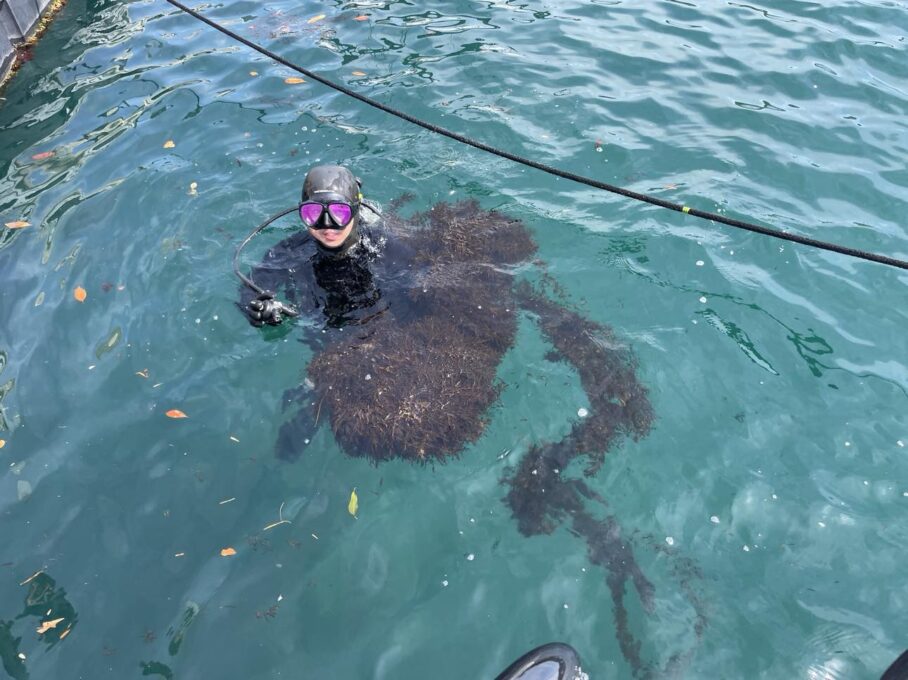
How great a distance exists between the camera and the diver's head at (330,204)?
5.13 m

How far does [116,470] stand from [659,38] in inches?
366

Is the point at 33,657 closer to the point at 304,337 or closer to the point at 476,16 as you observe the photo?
the point at 304,337

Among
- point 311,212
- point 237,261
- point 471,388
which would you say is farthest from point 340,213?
point 471,388

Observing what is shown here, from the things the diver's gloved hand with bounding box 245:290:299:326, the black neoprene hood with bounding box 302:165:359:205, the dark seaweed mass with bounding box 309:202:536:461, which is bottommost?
the dark seaweed mass with bounding box 309:202:536:461

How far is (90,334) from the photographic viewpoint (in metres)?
5.83

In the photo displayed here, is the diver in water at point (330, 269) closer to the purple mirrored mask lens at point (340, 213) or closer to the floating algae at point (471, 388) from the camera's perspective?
the purple mirrored mask lens at point (340, 213)

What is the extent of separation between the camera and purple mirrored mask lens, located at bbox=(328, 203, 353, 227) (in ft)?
16.8

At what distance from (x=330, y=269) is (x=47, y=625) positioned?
3.53m

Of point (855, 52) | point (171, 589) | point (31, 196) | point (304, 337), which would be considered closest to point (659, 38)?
point (855, 52)

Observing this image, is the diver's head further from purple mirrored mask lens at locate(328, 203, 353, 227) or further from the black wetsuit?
the black wetsuit

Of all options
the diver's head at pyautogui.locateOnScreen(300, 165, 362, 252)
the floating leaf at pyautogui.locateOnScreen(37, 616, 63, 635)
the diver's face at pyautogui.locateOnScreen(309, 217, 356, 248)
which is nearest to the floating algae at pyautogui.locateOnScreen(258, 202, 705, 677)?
the diver's face at pyautogui.locateOnScreen(309, 217, 356, 248)

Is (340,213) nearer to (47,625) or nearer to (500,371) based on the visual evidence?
(500,371)

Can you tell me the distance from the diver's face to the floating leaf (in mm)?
3329

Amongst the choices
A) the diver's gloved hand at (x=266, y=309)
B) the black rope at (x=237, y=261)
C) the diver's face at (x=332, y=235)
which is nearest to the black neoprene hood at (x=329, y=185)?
the diver's face at (x=332, y=235)
